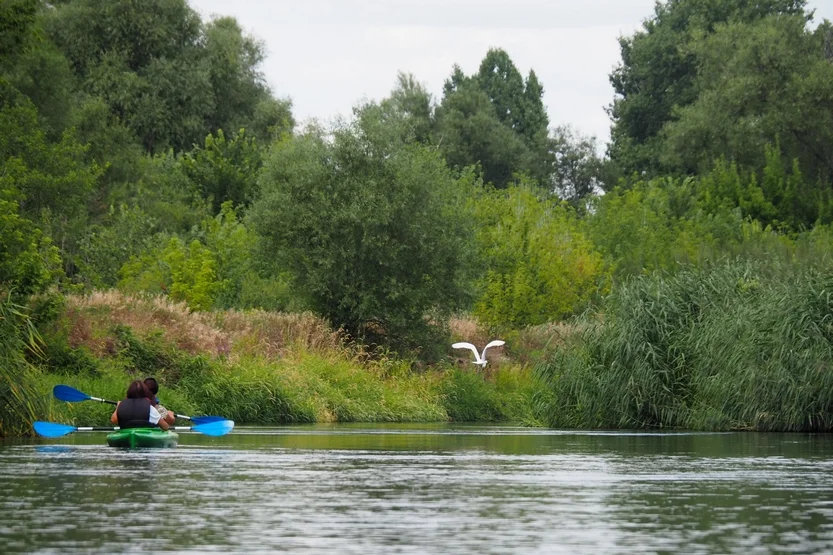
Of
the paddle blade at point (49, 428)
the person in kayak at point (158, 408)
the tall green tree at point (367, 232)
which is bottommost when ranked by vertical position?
the paddle blade at point (49, 428)

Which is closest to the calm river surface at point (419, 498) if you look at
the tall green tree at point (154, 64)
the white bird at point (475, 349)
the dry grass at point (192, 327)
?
the dry grass at point (192, 327)

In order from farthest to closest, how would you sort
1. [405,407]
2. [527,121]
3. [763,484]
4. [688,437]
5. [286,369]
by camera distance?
[527,121] → [405,407] → [286,369] → [688,437] → [763,484]

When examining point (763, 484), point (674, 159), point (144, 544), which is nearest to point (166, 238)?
point (674, 159)

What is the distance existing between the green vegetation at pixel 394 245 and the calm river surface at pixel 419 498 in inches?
190

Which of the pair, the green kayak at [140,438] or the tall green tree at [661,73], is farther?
the tall green tree at [661,73]

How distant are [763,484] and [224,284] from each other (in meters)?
32.7

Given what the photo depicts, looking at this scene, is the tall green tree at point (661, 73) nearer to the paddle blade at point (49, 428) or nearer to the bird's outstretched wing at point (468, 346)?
the bird's outstretched wing at point (468, 346)

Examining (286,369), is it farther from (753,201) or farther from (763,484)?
(753,201)

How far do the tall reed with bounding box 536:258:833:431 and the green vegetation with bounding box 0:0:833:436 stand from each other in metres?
0.05

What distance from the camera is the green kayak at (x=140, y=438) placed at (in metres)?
21.3

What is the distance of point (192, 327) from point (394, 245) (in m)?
9.71

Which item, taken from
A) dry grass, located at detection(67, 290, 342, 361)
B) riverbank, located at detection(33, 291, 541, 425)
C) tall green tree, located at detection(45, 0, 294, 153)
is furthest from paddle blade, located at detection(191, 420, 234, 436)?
tall green tree, located at detection(45, 0, 294, 153)

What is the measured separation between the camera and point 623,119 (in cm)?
9256

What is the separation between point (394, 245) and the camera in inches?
1738
